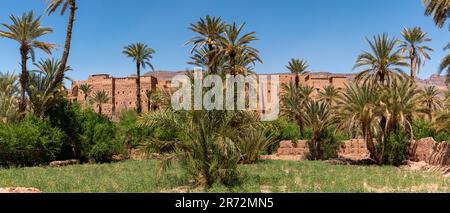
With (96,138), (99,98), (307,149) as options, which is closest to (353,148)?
(307,149)

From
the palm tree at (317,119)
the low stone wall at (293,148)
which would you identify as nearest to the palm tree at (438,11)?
the palm tree at (317,119)

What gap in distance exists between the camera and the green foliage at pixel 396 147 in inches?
1116

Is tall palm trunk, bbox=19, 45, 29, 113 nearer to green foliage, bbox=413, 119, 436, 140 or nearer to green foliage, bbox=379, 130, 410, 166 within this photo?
green foliage, bbox=379, 130, 410, 166

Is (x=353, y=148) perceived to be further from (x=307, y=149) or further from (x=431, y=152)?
(x=431, y=152)

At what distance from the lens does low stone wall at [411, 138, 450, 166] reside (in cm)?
2509

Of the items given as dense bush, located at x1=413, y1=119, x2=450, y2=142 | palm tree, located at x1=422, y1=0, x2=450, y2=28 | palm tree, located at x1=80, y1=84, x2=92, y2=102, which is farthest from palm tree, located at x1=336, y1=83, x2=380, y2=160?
palm tree, located at x1=80, y1=84, x2=92, y2=102

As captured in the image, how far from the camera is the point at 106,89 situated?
267 feet

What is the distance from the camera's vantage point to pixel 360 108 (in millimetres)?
27234

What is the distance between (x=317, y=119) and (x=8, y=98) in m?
22.9

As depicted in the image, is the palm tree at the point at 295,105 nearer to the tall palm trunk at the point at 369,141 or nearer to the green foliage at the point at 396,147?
the tall palm trunk at the point at 369,141

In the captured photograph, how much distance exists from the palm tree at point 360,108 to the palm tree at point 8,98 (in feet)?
71.8
